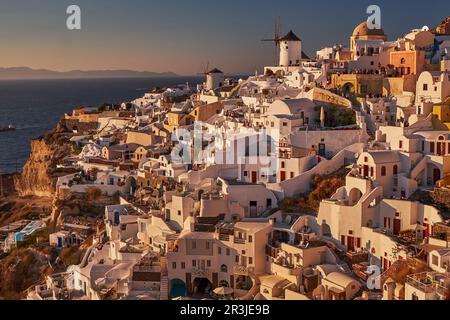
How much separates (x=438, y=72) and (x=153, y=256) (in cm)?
1474

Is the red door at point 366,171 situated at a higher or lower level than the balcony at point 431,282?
higher

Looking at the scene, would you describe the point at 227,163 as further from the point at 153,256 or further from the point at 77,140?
the point at 77,140

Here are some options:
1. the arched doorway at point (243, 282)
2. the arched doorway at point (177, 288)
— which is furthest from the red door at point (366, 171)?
the arched doorway at point (177, 288)

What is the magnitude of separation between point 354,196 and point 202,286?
545 cm

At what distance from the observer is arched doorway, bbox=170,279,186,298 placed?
19.1 m

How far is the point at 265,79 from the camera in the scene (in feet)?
117

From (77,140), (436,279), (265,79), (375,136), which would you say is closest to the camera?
(436,279)

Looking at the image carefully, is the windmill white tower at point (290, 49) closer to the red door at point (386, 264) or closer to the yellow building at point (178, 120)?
the yellow building at point (178, 120)

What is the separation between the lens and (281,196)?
2253 centimetres

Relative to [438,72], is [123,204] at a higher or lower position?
lower

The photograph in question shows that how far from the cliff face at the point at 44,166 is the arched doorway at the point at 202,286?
19167mm

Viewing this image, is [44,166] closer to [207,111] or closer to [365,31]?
[207,111]

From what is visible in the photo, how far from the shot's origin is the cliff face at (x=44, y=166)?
128ft
